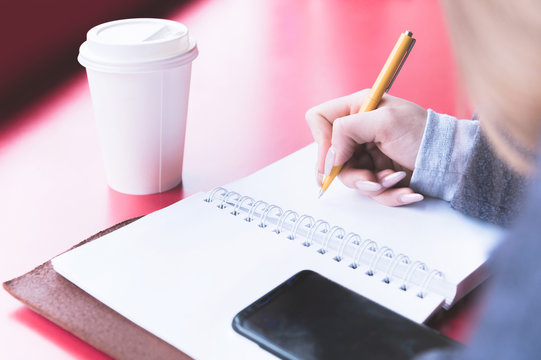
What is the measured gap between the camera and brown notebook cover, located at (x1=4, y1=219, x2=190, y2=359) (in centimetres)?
51

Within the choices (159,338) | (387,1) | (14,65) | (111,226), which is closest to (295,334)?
(159,338)

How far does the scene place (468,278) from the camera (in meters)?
0.60

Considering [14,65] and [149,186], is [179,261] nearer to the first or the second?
[149,186]

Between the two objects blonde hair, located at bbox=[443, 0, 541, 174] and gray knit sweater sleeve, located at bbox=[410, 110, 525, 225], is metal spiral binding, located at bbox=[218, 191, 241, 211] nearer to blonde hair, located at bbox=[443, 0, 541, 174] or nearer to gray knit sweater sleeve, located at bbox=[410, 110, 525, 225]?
gray knit sweater sleeve, located at bbox=[410, 110, 525, 225]

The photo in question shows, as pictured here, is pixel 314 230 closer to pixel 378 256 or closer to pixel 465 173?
pixel 378 256

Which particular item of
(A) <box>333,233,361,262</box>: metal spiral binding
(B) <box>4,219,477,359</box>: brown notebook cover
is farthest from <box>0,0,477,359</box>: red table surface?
(A) <box>333,233,361,262</box>: metal spiral binding

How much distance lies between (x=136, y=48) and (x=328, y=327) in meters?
0.38

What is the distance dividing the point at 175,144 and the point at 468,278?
38 centimetres

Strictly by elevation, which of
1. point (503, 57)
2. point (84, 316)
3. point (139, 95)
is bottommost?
point (84, 316)

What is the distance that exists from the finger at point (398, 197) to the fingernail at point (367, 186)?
1cm

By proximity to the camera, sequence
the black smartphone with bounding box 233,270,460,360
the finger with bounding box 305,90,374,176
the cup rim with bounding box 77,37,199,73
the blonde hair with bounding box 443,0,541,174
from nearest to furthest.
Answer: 1. the blonde hair with bounding box 443,0,541,174
2. the black smartphone with bounding box 233,270,460,360
3. the cup rim with bounding box 77,37,199,73
4. the finger with bounding box 305,90,374,176

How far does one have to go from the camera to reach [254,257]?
0.62 m

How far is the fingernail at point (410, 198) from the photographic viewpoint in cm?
72

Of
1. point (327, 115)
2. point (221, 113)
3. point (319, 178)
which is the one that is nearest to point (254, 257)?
point (319, 178)
